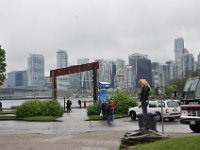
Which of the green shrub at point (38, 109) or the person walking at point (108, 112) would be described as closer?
the person walking at point (108, 112)

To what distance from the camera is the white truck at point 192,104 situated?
17.6 m

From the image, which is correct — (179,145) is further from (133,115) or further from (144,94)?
(133,115)

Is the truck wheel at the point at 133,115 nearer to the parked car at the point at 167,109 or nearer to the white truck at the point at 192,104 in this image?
the parked car at the point at 167,109

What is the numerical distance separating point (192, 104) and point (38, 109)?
22.0 m

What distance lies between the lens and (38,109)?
37.8m

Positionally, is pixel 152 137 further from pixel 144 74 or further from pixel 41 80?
pixel 41 80

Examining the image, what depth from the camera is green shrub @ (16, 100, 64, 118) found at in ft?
123

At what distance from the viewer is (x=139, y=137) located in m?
13.2

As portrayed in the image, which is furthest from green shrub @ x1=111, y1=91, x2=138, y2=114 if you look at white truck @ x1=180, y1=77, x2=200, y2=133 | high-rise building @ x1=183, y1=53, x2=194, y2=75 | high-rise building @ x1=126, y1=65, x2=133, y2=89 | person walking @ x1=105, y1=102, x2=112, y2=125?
high-rise building @ x1=183, y1=53, x2=194, y2=75

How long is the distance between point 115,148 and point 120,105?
24.1 metres

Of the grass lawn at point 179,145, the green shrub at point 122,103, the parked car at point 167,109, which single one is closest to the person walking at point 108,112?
the parked car at point 167,109

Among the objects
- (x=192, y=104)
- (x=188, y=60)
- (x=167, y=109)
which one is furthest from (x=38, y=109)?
(x=188, y=60)

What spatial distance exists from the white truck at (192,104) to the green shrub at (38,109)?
20.8 m

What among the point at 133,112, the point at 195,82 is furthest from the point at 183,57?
the point at 195,82
